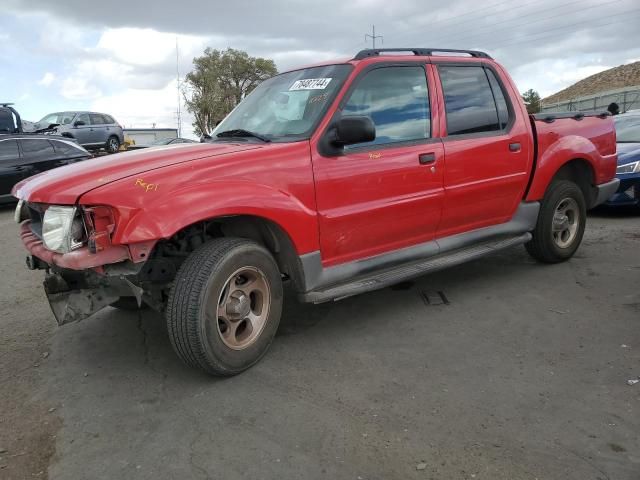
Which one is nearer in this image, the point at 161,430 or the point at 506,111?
the point at 161,430

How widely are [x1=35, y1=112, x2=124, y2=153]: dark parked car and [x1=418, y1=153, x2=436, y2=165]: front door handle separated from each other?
17.9 metres

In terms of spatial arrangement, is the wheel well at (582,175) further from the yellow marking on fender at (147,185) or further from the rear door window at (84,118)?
the rear door window at (84,118)

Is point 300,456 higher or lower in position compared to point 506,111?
lower

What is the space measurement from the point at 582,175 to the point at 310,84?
10.7 feet

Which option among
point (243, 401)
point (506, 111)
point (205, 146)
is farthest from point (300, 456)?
point (506, 111)

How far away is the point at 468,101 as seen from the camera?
14.7 ft

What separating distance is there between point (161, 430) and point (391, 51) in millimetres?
3035

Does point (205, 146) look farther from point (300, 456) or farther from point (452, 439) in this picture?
point (452, 439)

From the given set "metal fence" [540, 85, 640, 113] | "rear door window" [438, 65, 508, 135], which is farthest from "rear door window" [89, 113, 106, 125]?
"metal fence" [540, 85, 640, 113]

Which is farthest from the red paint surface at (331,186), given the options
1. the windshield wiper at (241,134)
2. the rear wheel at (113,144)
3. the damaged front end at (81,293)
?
the rear wheel at (113,144)

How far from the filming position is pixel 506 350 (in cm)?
351

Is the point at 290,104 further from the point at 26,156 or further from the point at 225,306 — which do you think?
the point at 26,156

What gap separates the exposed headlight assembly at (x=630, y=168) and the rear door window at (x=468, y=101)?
13.2 feet

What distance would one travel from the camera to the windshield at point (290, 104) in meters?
3.65
